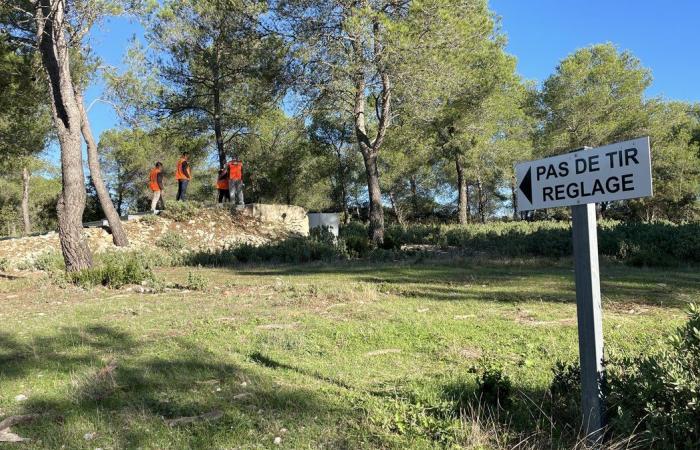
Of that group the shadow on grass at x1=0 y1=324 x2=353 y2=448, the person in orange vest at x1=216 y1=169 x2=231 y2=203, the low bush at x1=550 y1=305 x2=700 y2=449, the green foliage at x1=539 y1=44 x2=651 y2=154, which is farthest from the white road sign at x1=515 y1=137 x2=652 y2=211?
the green foliage at x1=539 y1=44 x2=651 y2=154

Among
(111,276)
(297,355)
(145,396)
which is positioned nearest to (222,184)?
(111,276)

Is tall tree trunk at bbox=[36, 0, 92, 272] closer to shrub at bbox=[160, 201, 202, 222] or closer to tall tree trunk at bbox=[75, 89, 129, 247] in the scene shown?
tall tree trunk at bbox=[75, 89, 129, 247]

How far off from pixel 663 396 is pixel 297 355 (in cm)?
296

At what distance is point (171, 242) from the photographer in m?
15.8

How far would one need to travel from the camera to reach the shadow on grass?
10.5ft

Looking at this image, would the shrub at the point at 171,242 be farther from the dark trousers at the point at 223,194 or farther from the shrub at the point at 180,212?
the dark trousers at the point at 223,194

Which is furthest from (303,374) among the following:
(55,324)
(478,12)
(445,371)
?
(478,12)

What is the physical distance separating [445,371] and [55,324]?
180 inches

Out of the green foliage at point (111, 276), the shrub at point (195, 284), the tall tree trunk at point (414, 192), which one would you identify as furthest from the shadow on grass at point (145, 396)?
the tall tree trunk at point (414, 192)

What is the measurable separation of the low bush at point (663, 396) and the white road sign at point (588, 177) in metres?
0.88

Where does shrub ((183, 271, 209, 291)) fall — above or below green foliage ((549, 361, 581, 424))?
above

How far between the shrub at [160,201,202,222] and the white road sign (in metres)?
15.0

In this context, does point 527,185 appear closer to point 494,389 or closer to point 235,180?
point 494,389

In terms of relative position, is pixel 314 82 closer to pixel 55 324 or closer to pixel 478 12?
pixel 478 12
